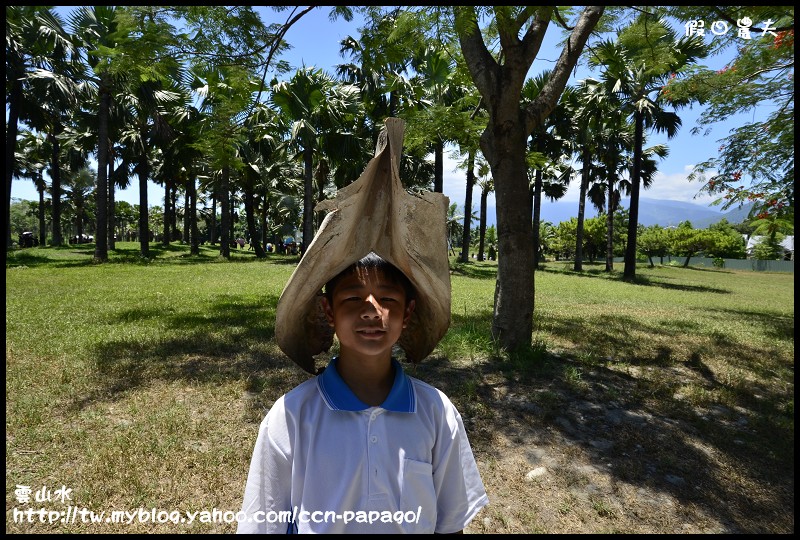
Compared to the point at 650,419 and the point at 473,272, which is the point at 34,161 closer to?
the point at 473,272

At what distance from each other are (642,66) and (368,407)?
823cm

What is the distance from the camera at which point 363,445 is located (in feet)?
4.71

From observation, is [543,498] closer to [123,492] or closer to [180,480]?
[180,480]

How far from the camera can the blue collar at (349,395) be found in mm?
1463

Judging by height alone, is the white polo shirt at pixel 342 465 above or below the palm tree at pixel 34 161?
below

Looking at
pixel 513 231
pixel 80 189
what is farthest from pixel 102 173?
pixel 80 189

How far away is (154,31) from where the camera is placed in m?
4.20

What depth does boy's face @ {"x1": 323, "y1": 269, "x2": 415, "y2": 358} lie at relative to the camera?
1.46 metres

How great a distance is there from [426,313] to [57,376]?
480 centimetres

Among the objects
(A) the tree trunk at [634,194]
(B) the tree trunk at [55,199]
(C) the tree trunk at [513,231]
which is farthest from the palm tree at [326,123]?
(B) the tree trunk at [55,199]

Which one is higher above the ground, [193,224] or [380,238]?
[193,224]

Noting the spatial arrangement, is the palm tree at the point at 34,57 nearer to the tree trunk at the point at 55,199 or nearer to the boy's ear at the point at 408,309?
the tree trunk at the point at 55,199

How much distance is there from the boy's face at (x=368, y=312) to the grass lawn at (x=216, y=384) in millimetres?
1859

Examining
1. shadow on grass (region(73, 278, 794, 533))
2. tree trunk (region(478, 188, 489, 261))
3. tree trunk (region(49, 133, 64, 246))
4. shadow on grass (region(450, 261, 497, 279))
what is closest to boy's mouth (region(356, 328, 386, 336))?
shadow on grass (region(73, 278, 794, 533))
